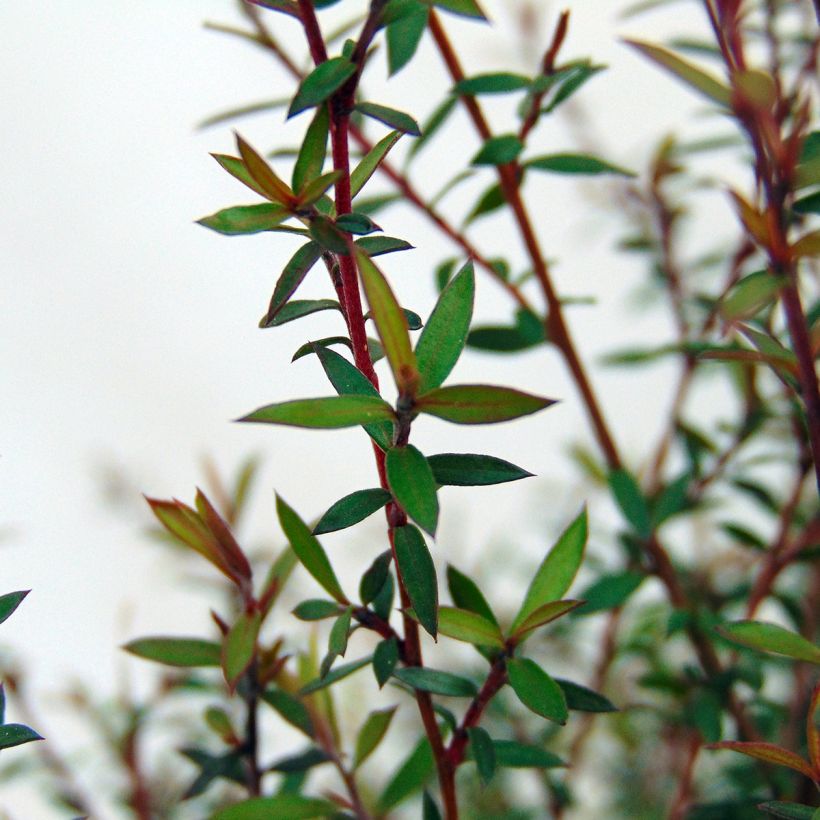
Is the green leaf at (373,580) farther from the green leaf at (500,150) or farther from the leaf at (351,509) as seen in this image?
the green leaf at (500,150)

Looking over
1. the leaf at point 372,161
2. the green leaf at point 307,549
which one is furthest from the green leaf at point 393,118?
the green leaf at point 307,549

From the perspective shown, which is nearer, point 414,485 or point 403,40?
point 414,485

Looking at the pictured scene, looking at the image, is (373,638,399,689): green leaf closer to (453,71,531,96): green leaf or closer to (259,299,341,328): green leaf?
(259,299,341,328): green leaf

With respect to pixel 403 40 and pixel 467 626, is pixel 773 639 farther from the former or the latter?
pixel 403 40

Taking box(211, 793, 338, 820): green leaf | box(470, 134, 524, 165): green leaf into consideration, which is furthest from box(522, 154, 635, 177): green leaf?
box(211, 793, 338, 820): green leaf

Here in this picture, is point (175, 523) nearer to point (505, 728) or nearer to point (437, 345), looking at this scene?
point (437, 345)

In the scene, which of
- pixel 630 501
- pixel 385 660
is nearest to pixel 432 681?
pixel 385 660
